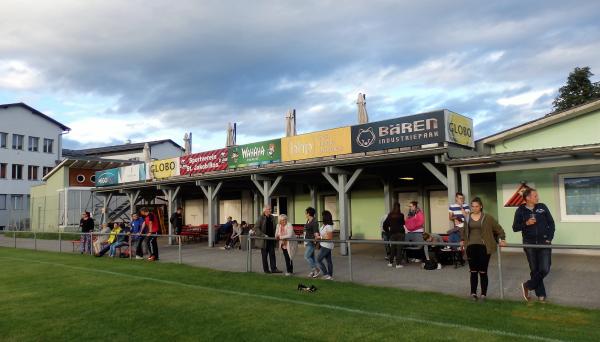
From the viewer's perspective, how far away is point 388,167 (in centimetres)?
1527

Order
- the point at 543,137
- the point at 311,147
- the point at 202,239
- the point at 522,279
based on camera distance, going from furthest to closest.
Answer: the point at 202,239 → the point at 311,147 → the point at 543,137 → the point at 522,279

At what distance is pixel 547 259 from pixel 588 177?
7.29m

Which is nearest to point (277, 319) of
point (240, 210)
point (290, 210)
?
point (290, 210)

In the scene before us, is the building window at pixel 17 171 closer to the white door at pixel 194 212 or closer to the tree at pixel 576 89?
the white door at pixel 194 212

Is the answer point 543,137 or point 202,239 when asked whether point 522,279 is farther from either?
point 202,239

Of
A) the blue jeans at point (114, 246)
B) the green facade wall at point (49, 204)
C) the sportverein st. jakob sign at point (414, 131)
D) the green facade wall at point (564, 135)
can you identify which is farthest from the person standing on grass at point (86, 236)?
the green facade wall at point (49, 204)

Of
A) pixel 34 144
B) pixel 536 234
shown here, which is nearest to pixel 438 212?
pixel 536 234

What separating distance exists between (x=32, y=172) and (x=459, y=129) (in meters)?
46.2

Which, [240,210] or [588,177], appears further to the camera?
[240,210]

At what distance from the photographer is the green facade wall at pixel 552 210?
12.8m

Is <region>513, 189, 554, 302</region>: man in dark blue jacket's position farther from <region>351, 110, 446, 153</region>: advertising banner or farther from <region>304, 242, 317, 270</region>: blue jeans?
<region>351, 110, 446, 153</region>: advertising banner

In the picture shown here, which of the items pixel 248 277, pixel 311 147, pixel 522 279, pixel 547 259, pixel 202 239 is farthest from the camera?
pixel 202 239

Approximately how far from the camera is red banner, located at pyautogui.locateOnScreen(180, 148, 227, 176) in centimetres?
1927

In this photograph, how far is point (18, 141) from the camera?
46.6 meters
